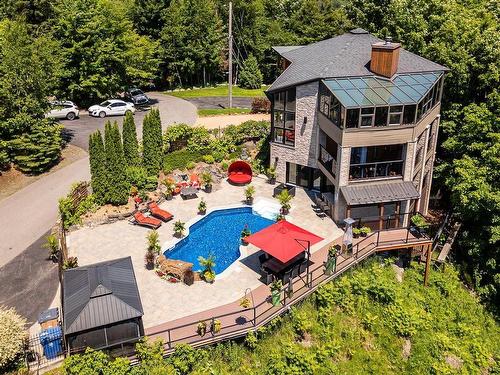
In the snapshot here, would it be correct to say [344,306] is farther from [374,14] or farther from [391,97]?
[374,14]

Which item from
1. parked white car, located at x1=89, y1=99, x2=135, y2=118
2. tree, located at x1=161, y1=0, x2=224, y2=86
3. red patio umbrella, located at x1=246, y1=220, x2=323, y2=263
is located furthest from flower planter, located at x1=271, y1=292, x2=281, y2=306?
tree, located at x1=161, y1=0, x2=224, y2=86

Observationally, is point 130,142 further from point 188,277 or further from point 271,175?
point 188,277

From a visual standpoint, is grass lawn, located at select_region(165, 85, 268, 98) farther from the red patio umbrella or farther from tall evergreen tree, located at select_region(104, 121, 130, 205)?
the red patio umbrella

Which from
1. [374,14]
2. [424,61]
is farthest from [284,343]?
[374,14]

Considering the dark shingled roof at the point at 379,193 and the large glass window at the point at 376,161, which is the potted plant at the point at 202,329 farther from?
the large glass window at the point at 376,161

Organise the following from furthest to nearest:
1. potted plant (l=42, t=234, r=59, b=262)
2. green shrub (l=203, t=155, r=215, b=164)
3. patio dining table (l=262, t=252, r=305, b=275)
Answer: green shrub (l=203, t=155, r=215, b=164), potted plant (l=42, t=234, r=59, b=262), patio dining table (l=262, t=252, r=305, b=275)

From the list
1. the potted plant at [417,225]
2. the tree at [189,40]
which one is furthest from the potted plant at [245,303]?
the tree at [189,40]
